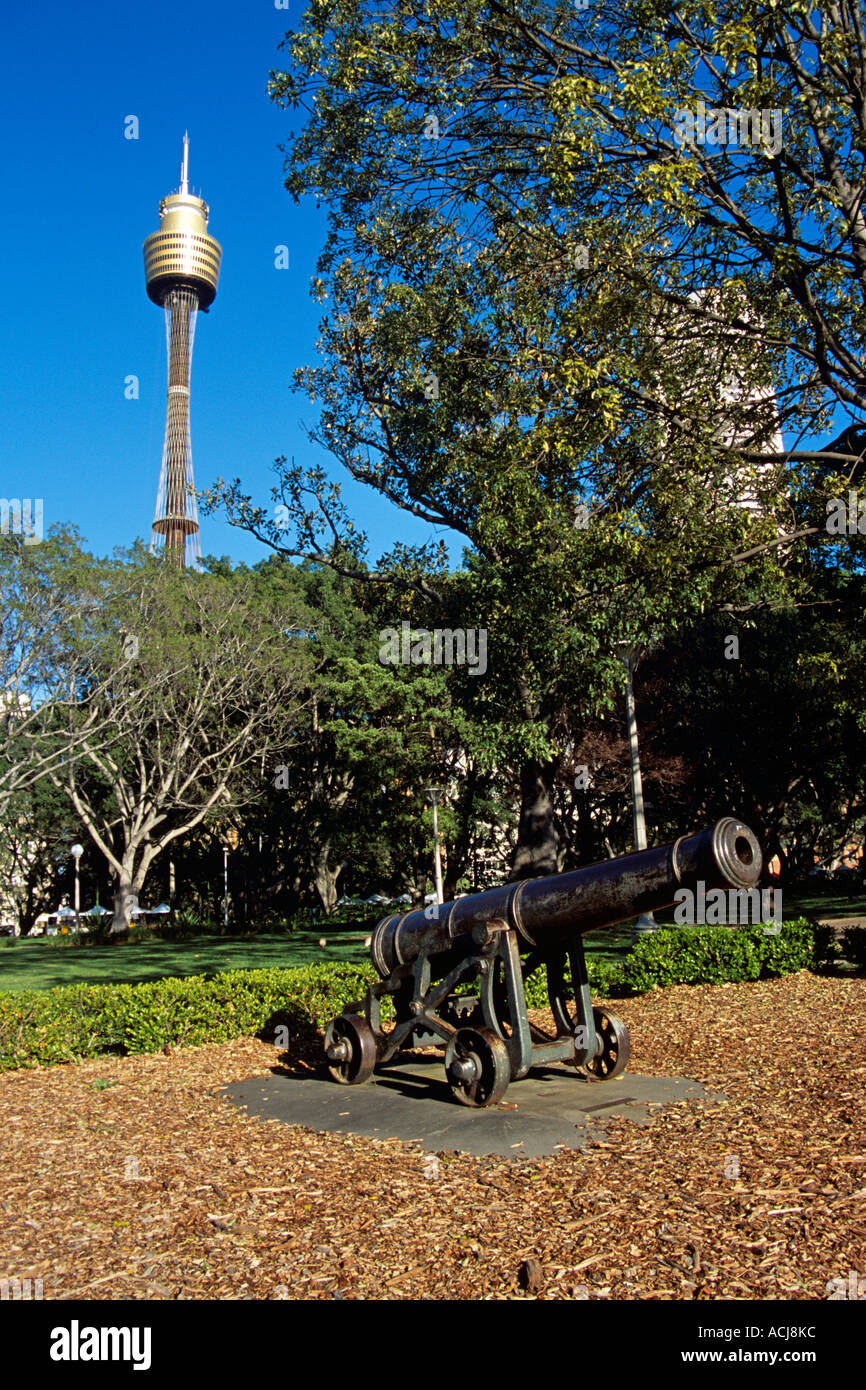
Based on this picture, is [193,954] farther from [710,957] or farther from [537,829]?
[710,957]

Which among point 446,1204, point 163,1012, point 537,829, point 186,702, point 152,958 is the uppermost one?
point 186,702

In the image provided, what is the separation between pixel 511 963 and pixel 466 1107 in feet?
3.65

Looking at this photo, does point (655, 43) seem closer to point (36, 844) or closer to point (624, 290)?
point (624, 290)

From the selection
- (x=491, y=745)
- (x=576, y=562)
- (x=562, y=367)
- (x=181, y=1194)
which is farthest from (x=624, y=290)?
(x=181, y=1194)

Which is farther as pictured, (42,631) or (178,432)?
(178,432)

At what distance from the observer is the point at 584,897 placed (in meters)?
7.28

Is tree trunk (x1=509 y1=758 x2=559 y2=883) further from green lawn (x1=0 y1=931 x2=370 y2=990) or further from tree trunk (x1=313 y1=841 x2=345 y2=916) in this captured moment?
tree trunk (x1=313 y1=841 x2=345 y2=916)

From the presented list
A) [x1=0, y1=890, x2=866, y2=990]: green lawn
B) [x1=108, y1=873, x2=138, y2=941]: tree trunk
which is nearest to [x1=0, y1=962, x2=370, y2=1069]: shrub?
[x1=0, y1=890, x2=866, y2=990]: green lawn

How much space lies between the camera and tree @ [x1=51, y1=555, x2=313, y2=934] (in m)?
29.4

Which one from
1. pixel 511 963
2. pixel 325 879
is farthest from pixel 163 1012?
pixel 325 879

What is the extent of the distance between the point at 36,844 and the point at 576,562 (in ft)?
122

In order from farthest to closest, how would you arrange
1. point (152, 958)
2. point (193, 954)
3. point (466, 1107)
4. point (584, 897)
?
point (193, 954) → point (152, 958) → point (466, 1107) → point (584, 897)
